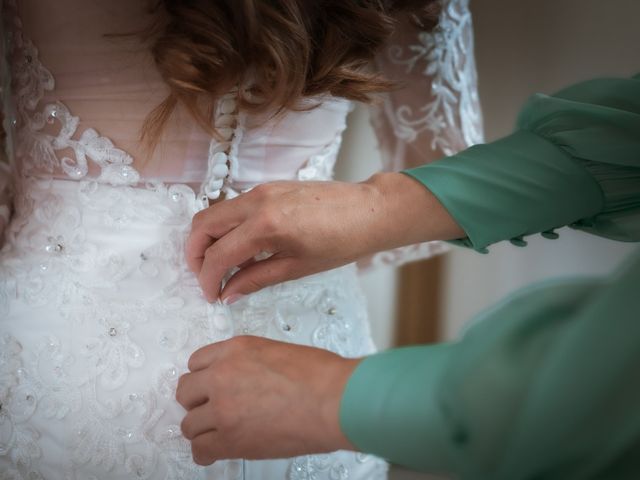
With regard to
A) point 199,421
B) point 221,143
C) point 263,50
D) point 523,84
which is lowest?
point 523,84

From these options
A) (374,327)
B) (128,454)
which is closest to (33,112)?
(128,454)

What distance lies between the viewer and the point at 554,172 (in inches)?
28.5

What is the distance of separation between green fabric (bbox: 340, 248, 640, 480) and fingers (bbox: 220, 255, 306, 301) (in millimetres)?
241

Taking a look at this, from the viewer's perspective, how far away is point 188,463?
0.65 m

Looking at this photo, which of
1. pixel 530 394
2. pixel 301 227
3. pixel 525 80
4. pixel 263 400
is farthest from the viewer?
pixel 525 80

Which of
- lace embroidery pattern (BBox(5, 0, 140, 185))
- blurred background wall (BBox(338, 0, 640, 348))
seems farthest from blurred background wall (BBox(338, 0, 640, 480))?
lace embroidery pattern (BBox(5, 0, 140, 185))

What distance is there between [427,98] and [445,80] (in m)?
0.04

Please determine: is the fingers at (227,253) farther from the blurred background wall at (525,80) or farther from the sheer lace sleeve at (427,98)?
the blurred background wall at (525,80)

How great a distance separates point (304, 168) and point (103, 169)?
0.24 meters

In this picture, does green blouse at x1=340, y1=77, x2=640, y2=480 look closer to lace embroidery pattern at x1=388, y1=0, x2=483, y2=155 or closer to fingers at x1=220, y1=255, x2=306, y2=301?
fingers at x1=220, y1=255, x2=306, y2=301

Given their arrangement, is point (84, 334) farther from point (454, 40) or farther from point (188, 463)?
point (454, 40)

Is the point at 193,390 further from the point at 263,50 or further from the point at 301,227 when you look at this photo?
the point at 263,50

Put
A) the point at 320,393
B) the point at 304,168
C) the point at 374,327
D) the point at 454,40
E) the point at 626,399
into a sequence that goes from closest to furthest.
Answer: the point at 626,399 < the point at 320,393 < the point at 304,168 < the point at 454,40 < the point at 374,327

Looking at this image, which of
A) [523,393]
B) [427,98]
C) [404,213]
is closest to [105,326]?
[404,213]
